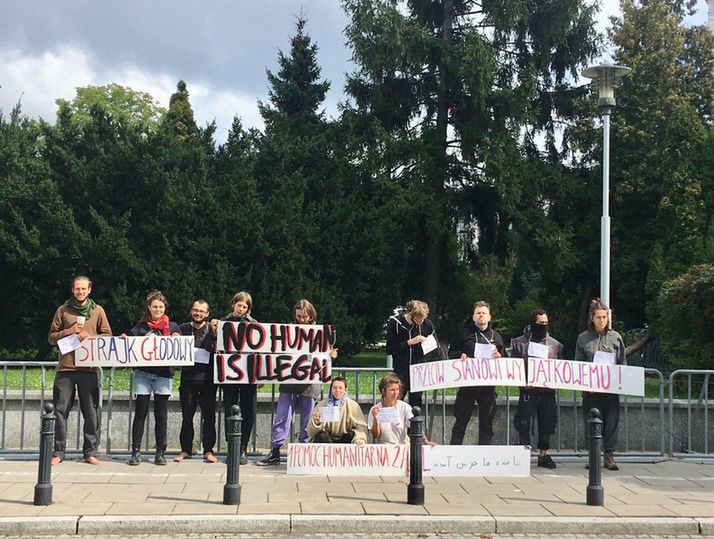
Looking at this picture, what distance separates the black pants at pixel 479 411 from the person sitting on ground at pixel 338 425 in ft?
4.12

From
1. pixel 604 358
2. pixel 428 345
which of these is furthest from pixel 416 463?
pixel 604 358

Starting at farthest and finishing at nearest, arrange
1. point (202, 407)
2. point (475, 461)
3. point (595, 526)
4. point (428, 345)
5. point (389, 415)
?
1. point (202, 407)
2. point (428, 345)
3. point (389, 415)
4. point (475, 461)
5. point (595, 526)

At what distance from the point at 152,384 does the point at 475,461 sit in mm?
3880

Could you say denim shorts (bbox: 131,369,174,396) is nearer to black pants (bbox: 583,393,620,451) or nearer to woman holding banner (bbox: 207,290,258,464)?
woman holding banner (bbox: 207,290,258,464)

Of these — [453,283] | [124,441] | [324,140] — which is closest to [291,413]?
[124,441]

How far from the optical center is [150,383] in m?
9.79

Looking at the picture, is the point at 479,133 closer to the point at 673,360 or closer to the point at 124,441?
the point at 673,360

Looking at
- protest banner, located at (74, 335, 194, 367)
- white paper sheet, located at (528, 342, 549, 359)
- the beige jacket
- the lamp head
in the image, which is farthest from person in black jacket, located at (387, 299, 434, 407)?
the lamp head

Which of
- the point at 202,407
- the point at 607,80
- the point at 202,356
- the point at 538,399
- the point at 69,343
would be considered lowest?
the point at 202,407

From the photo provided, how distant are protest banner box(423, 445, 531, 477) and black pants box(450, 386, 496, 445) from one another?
0.65 meters

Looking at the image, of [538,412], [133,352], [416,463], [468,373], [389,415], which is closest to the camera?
[416,463]

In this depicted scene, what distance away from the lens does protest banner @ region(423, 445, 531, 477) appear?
28.8ft

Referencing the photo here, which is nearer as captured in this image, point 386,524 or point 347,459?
point 386,524

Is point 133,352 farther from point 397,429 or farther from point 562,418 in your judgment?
→ point 562,418
